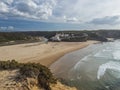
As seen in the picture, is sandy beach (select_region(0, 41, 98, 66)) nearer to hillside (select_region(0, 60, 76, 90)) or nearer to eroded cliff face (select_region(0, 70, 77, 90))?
hillside (select_region(0, 60, 76, 90))

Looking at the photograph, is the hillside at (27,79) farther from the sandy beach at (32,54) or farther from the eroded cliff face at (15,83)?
the sandy beach at (32,54)

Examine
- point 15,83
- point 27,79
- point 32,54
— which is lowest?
point 32,54

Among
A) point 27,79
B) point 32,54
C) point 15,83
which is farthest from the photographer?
point 32,54

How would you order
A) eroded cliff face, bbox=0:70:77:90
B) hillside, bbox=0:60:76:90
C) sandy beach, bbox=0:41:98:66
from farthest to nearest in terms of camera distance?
sandy beach, bbox=0:41:98:66
hillside, bbox=0:60:76:90
eroded cliff face, bbox=0:70:77:90

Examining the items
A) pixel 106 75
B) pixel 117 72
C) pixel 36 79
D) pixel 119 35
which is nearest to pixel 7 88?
pixel 36 79

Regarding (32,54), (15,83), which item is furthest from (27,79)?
(32,54)

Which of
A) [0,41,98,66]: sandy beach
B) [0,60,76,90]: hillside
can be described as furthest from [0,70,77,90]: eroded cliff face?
[0,41,98,66]: sandy beach

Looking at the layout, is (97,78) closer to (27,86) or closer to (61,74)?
(61,74)

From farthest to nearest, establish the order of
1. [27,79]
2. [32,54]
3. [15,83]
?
[32,54] → [27,79] → [15,83]

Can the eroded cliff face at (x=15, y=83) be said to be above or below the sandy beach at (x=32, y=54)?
above

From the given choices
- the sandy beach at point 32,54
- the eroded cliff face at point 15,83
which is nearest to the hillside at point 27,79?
the eroded cliff face at point 15,83

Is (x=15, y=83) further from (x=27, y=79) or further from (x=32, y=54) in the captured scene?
(x=32, y=54)
